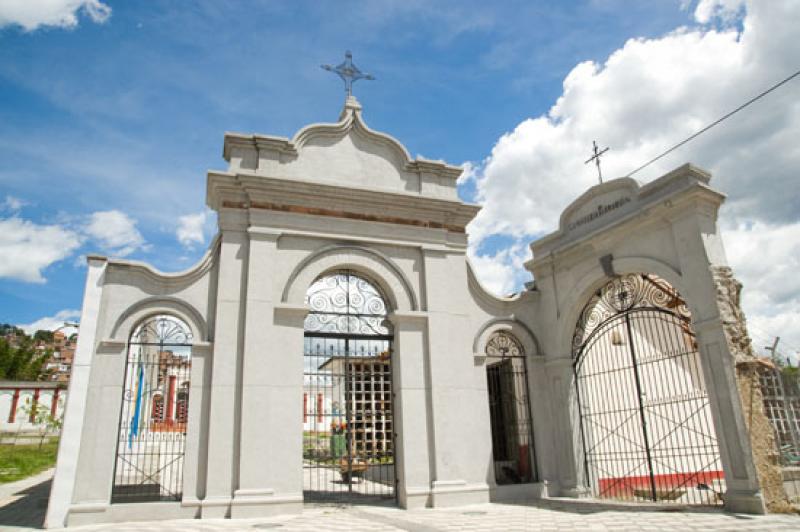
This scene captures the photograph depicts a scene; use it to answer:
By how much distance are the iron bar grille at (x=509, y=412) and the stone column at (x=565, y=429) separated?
518mm

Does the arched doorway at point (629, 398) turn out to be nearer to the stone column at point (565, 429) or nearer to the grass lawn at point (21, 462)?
the stone column at point (565, 429)

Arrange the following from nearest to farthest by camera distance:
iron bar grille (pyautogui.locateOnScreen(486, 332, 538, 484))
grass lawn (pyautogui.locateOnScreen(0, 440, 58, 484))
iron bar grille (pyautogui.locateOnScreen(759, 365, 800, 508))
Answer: iron bar grille (pyautogui.locateOnScreen(759, 365, 800, 508)) → iron bar grille (pyautogui.locateOnScreen(486, 332, 538, 484)) → grass lawn (pyautogui.locateOnScreen(0, 440, 58, 484))

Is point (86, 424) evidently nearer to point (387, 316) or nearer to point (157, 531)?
point (157, 531)

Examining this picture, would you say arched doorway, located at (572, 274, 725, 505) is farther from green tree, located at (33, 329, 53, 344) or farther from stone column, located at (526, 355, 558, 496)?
green tree, located at (33, 329, 53, 344)

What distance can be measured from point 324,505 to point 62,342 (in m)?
119

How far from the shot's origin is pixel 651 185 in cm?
955

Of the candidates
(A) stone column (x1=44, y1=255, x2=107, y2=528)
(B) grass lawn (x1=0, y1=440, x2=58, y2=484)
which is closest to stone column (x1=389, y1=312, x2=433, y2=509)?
(A) stone column (x1=44, y1=255, x2=107, y2=528)

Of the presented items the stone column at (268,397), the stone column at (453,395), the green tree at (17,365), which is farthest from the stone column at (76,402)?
the green tree at (17,365)

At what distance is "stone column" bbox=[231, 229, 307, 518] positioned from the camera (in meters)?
8.80

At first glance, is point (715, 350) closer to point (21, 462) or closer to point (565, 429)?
point (565, 429)

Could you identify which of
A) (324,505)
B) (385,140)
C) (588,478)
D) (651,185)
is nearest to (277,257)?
(385,140)

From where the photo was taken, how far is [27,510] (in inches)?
391

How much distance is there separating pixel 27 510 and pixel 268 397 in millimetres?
5201

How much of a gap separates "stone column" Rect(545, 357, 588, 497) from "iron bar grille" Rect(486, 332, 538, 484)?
0.52m
